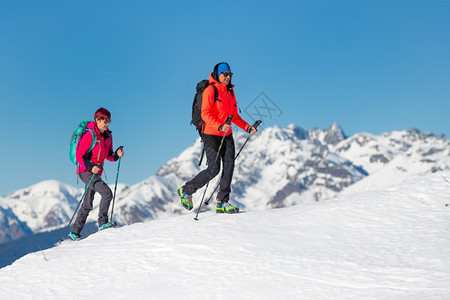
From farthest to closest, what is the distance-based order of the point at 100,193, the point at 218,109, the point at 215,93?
1. the point at 100,193
2. the point at 218,109
3. the point at 215,93

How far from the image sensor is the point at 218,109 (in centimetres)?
973

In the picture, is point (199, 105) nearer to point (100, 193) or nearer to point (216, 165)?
point (216, 165)

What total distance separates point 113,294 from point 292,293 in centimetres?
208

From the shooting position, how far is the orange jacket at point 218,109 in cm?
947

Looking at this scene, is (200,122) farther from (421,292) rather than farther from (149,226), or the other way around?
(421,292)

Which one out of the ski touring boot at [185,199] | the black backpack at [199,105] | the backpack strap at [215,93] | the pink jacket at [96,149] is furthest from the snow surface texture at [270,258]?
the backpack strap at [215,93]

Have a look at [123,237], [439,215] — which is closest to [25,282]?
[123,237]

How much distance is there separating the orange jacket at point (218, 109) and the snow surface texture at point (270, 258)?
1890 mm

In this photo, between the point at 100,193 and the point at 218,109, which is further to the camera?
the point at 100,193

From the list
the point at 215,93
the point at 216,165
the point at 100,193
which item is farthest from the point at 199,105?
the point at 100,193

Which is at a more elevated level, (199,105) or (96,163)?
(199,105)

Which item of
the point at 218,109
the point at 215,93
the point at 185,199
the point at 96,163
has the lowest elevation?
the point at 185,199

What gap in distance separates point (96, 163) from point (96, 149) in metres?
0.30

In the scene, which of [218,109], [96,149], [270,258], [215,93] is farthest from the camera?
[96,149]
